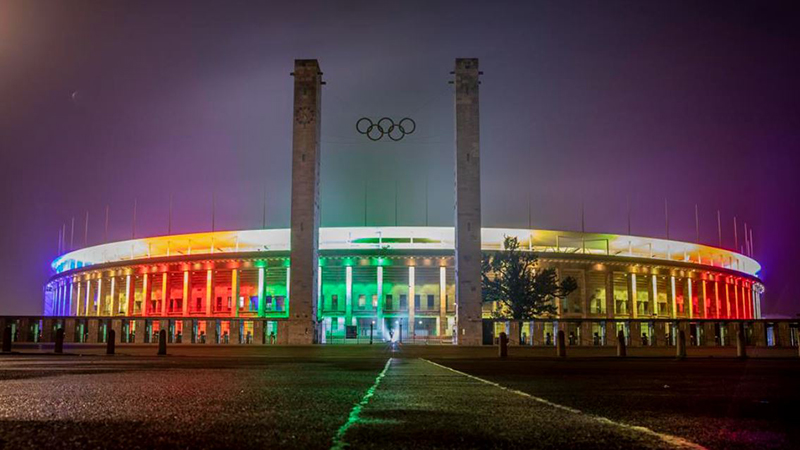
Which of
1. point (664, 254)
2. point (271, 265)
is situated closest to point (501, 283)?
point (271, 265)

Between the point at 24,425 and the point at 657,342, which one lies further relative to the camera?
the point at 657,342

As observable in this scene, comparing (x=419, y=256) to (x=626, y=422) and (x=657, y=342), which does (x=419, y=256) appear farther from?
(x=626, y=422)

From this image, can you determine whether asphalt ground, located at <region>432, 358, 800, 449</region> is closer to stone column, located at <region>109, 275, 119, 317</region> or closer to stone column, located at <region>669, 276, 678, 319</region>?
stone column, located at <region>669, 276, 678, 319</region>

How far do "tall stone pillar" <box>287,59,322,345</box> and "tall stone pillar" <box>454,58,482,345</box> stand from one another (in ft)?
31.3

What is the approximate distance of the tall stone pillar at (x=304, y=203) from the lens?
46.8m

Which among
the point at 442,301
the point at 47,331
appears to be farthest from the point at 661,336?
the point at 47,331

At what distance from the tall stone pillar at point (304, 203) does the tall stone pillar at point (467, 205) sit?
9.55 metres

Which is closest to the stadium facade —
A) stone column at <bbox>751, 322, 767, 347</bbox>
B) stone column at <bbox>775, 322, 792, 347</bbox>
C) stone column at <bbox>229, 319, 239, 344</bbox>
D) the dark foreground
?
stone column at <bbox>751, 322, 767, 347</bbox>

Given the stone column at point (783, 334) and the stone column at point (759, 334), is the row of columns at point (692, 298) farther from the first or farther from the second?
the stone column at point (783, 334)

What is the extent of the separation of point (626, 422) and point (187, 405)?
12.5 ft

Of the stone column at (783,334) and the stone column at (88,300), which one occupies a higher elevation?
the stone column at (88,300)

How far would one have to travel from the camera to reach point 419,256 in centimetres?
7656

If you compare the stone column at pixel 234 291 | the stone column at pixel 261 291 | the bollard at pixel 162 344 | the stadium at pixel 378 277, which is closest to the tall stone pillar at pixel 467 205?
the bollard at pixel 162 344

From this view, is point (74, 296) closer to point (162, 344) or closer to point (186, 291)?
point (186, 291)
